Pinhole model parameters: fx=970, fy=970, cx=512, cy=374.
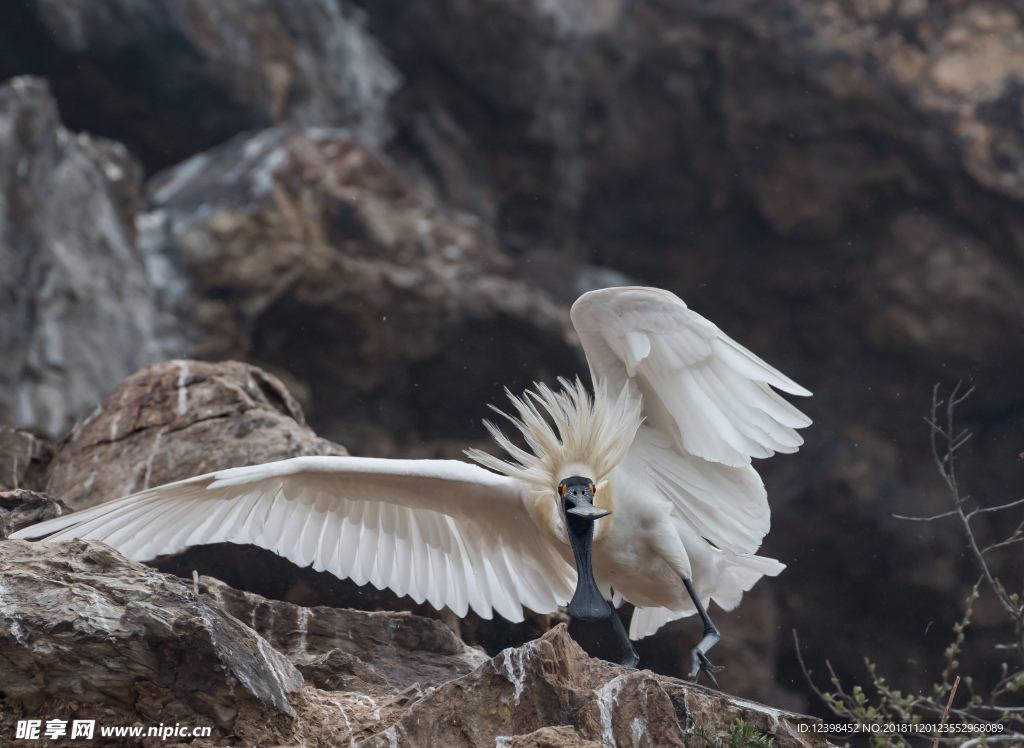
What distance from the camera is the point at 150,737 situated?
3.47 m

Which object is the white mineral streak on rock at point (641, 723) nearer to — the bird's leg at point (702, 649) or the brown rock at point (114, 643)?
the bird's leg at point (702, 649)

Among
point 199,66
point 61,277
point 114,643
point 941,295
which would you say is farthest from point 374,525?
point 199,66

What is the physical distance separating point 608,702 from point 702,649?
957 mm

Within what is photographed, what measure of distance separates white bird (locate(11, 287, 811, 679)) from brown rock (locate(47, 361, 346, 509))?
3.16ft

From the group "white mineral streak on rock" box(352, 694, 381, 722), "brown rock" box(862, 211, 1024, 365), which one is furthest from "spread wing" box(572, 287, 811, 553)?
"brown rock" box(862, 211, 1024, 365)

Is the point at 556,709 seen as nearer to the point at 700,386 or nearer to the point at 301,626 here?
the point at 700,386

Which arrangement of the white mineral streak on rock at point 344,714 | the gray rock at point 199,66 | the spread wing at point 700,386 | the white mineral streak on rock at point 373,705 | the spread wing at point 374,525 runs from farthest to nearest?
the gray rock at point 199,66, the spread wing at point 374,525, the spread wing at point 700,386, the white mineral streak on rock at point 373,705, the white mineral streak on rock at point 344,714

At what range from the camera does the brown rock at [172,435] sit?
6.06m

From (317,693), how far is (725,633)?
327 inches

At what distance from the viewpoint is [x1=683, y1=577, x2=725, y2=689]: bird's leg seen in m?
4.37

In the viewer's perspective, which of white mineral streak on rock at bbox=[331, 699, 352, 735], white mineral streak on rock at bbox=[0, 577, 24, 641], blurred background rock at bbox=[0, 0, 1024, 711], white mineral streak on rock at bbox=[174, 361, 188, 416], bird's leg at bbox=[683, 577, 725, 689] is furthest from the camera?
blurred background rock at bbox=[0, 0, 1024, 711]

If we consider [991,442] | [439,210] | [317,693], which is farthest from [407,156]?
[317,693]

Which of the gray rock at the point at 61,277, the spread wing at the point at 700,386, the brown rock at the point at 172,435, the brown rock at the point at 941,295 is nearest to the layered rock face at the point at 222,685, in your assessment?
the spread wing at the point at 700,386

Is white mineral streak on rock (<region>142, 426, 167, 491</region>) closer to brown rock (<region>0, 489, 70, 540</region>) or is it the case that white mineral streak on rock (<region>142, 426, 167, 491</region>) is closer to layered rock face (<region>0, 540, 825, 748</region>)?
brown rock (<region>0, 489, 70, 540</region>)
